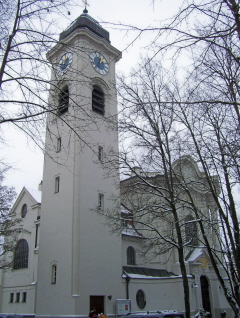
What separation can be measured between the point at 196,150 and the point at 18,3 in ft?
30.5

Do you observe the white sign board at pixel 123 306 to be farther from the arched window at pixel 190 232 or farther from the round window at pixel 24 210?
the round window at pixel 24 210

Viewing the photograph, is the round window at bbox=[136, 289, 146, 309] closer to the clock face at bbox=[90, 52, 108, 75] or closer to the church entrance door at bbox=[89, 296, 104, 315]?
the church entrance door at bbox=[89, 296, 104, 315]

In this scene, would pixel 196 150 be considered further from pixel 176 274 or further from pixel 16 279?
pixel 16 279

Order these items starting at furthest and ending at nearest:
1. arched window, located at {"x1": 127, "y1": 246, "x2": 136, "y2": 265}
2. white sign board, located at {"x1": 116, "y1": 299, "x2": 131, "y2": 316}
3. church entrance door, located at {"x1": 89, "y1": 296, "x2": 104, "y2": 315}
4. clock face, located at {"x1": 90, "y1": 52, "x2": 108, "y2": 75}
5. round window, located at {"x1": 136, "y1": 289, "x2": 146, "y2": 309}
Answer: clock face, located at {"x1": 90, "y1": 52, "x2": 108, "y2": 75} < arched window, located at {"x1": 127, "y1": 246, "x2": 136, "y2": 265} < round window, located at {"x1": 136, "y1": 289, "x2": 146, "y2": 309} < white sign board, located at {"x1": 116, "y1": 299, "x2": 131, "y2": 316} < church entrance door, located at {"x1": 89, "y1": 296, "x2": 104, "y2": 315}

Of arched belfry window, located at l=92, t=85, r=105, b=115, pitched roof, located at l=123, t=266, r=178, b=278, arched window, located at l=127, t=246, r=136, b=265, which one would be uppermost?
arched belfry window, located at l=92, t=85, r=105, b=115

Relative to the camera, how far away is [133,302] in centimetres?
2380

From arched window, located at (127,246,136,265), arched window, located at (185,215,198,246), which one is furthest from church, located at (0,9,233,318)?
arched window, located at (185,215,198,246)

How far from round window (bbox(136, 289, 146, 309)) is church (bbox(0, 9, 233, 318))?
0.07 metres

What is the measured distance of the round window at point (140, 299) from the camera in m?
24.5

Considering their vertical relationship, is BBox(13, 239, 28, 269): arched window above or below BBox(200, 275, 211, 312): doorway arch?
above

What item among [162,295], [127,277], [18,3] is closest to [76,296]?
[127,277]

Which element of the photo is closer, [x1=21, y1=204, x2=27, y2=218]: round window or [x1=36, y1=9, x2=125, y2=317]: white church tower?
[x1=36, y1=9, x2=125, y2=317]: white church tower

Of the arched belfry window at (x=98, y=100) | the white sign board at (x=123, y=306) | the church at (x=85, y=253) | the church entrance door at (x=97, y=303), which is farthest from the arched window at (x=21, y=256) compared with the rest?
the arched belfry window at (x=98, y=100)

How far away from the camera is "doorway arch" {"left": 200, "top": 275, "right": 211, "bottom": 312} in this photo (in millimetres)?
28125
